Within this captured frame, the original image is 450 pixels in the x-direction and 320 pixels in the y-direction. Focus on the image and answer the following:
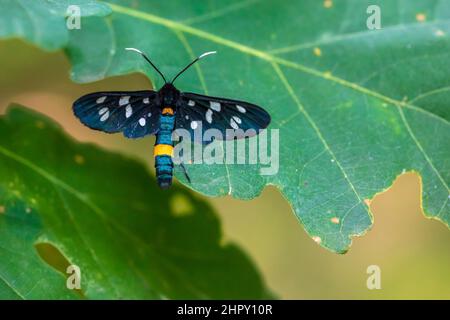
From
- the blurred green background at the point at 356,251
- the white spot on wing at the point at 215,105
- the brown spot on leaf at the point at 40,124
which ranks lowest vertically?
the white spot on wing at the point at 215,105

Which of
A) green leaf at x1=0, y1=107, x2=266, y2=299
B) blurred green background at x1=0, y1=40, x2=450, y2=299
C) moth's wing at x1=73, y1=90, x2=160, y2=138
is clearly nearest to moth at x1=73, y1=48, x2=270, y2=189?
moth's wing at x1=73, y1=90, x2=160, y2=138

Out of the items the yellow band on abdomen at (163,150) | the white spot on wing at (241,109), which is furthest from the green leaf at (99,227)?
the white spot on wing at (241,109)

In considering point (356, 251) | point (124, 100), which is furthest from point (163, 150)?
point (356, 251)

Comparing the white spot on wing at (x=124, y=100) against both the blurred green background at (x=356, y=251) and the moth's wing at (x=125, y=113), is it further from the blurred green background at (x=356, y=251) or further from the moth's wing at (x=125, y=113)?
the blurred green background at (x=356, y=251)

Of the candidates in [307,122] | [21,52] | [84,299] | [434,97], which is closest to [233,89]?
[307,122]

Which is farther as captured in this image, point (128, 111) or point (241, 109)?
point (128, 111)

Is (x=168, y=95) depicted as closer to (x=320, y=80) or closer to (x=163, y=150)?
(x=163, y=150)

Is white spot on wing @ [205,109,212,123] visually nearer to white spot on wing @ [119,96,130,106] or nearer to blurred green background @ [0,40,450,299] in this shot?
white spot on wing @ [119,96,130,106]
